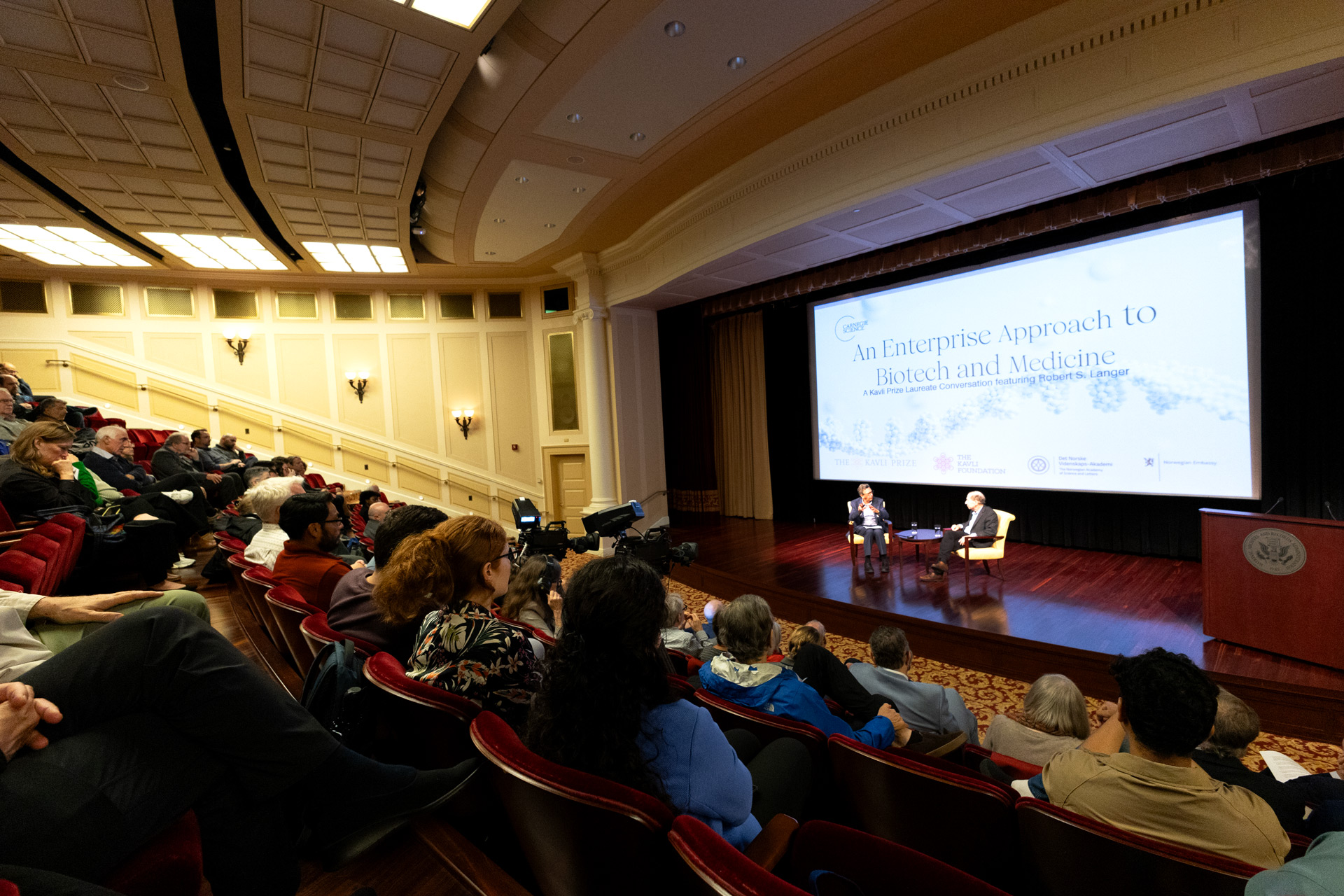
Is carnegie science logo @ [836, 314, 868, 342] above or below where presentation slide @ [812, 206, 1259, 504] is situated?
above

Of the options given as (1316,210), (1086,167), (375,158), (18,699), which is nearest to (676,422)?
(375,158)

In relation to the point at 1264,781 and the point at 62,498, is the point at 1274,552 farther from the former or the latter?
the point at 62,498

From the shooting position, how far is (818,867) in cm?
104

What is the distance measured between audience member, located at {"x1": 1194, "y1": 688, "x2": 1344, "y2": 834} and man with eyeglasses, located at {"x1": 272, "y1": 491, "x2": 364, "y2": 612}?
9.64 feet

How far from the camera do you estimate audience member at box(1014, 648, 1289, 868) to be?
3.79 feet

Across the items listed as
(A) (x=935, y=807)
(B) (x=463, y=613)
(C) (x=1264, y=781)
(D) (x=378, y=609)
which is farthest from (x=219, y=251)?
(C) (x=1264, y=781)

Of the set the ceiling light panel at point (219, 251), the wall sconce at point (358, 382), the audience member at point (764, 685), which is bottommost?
the audience member at point (764, 685)

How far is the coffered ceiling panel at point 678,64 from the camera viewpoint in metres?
3.41

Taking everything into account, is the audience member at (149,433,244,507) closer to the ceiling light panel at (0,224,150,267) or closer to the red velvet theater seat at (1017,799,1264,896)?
the ceiling light panel at (0,224,150,267)

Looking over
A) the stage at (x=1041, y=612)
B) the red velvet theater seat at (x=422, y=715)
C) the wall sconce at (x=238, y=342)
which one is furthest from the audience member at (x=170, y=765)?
the wall sconce at (x=238, y=342)

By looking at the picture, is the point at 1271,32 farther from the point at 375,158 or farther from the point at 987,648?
the point at 375,158

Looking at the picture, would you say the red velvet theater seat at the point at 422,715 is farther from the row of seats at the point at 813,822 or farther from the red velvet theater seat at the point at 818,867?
the red velvet theater seat at the point at 818,867

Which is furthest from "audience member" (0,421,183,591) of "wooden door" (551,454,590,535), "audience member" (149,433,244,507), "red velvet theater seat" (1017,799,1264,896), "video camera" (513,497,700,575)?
"wooden door" (551,454,590,535)

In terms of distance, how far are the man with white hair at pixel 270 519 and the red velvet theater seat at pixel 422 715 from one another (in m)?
1.80
